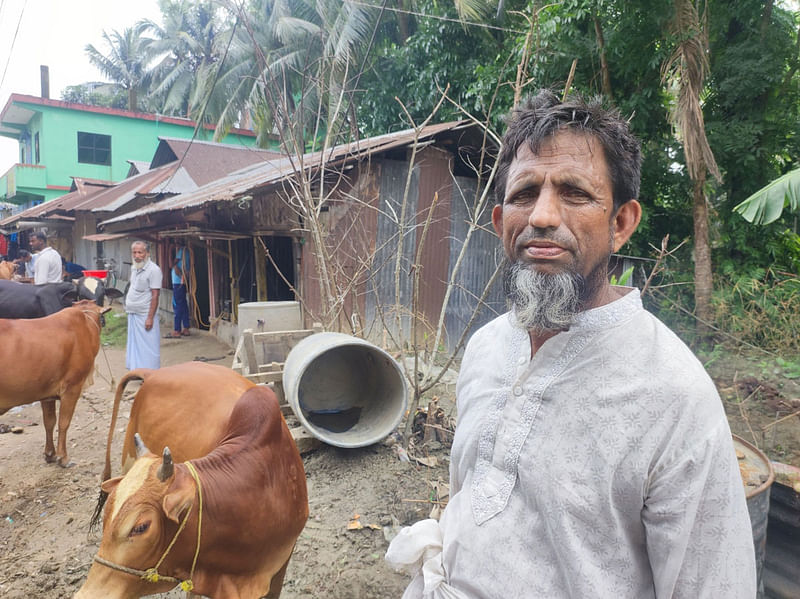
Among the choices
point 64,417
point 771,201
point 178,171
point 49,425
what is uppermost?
point 178,171

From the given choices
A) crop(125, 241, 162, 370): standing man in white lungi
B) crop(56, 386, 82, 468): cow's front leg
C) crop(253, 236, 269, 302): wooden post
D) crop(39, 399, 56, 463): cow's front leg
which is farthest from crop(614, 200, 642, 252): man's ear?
crop(253, 236, 269, 302): wooden post

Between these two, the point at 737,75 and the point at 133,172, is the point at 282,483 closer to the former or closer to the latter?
the point at 737,75

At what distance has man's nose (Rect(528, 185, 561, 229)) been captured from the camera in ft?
3.96

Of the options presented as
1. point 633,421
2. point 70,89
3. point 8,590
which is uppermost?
point 70,89

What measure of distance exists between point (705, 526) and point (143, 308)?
22.1 feet

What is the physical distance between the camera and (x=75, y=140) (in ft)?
76.1

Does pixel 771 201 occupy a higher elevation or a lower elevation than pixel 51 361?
higher

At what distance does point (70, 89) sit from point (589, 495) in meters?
42.2

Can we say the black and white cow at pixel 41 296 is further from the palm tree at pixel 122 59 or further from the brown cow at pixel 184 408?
the palm tree at pixel 122 59

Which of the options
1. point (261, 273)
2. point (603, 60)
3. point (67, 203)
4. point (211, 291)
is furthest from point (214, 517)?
point (67, 203)

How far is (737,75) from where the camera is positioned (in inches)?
326

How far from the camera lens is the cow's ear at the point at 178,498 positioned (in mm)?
1630

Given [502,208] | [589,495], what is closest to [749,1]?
[502,208]

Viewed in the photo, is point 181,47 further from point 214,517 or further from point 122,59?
point 214,517
